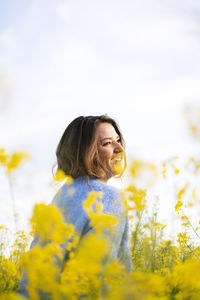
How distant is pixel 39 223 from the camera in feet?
4.72

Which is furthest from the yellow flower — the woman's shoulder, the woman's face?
the woman's face

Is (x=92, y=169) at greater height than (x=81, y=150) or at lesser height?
lesser

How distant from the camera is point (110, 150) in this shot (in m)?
2.47

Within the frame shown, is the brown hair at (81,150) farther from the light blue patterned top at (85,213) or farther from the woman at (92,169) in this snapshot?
the light blue patterned top at (85,213)

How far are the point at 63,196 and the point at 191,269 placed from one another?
3.19 feet

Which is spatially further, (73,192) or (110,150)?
(110,150)

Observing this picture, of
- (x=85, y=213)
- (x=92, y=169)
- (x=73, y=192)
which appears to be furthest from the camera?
(x=92, y=169)

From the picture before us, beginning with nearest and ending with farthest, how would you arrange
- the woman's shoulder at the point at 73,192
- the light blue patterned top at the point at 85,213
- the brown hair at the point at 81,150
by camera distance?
the light blue patterned top at the point at 85,213
the woman's shoulder at the point at 73,192
the brown hair at the point at 81,150

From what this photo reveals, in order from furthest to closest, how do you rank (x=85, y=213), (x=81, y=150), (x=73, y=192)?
(x=81, y=150), (x=73, y=192), (x=85, y=213)

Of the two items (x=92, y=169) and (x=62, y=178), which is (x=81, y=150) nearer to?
(x=92, y=169)

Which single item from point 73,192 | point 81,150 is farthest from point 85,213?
point 81,150

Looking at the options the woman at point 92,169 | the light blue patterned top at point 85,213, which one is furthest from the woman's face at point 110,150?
the light blue patterned top at point 85,213

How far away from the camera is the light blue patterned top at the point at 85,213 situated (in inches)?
76.1

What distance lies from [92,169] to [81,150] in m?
0.19
